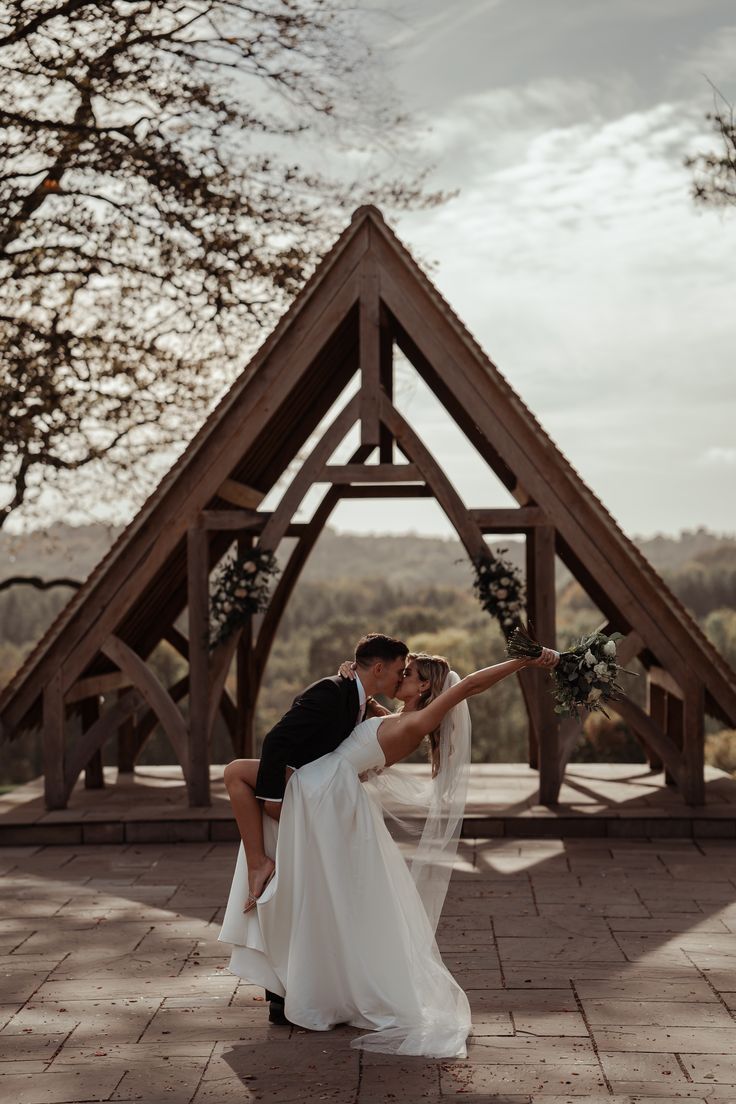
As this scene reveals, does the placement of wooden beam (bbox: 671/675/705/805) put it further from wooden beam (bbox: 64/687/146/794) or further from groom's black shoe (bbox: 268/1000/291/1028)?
groom's black shoe (bbox: 268/1000/291/1028)

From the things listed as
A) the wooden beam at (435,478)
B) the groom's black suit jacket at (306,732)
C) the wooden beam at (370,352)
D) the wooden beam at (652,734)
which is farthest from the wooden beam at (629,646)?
the groom's black suit jacket at (306,732)

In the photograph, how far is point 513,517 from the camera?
8.79 metres

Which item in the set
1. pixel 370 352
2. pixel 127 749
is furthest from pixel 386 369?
pixel 127 749

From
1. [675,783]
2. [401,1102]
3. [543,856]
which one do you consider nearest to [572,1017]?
[401,1102]

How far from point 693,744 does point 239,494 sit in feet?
13.1

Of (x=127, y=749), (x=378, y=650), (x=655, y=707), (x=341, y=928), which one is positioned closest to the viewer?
(x=341, y=928)

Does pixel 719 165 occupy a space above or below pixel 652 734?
above

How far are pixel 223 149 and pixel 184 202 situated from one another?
27.2 inches

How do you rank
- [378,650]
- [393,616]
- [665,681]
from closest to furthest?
[378,650] < [665,681] < [393,616]

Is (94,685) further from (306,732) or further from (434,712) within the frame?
(434,712)

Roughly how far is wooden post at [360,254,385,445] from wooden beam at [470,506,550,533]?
94 centimetres

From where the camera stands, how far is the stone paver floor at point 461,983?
13.8 feet

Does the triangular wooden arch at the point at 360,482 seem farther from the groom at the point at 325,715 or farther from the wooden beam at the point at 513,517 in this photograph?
the groom at the point at 325,715

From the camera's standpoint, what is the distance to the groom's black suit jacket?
16.0 ft
